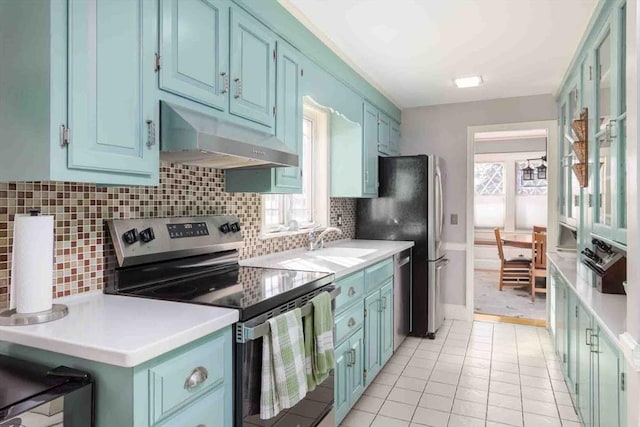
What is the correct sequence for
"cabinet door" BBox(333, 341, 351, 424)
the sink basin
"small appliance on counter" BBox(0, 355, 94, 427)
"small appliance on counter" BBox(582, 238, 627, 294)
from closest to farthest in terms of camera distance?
"small appliance on counter" BBox(0, 355, 94, 427), "small appliance on counter" BBox(582, 238, 627, 294), "cabinet door" BBox(333, 341, 351, 424), the sink basin

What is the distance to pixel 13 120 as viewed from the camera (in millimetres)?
1213

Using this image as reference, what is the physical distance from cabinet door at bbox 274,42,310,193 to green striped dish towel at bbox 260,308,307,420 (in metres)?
0.91

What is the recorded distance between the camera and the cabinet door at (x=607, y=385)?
1.46 metres

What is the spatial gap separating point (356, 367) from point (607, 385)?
1268 mm

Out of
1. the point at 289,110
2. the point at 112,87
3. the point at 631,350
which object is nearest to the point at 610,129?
the point at 631,350

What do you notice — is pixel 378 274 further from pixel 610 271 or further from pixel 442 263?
pixel 442 263

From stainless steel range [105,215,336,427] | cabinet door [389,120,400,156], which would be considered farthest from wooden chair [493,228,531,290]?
stainless steel range [105,215,336,427]

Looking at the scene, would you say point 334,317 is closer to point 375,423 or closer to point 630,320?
point 375,423

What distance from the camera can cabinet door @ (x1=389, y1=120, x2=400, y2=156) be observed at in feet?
14.3

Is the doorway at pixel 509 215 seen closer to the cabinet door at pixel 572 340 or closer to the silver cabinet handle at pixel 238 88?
the cabinet door at pixel 572 340

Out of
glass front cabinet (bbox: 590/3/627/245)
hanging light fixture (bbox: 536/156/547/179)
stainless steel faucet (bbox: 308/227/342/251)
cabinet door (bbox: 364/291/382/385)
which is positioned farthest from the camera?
hanging light fixture (bbox: 536/156/547/179)

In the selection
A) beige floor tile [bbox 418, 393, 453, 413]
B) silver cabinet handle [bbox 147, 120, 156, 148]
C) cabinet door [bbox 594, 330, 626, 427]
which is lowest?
beige floor tile [bbox 418, 393, 453, 413]

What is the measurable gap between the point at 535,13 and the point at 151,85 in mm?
2224

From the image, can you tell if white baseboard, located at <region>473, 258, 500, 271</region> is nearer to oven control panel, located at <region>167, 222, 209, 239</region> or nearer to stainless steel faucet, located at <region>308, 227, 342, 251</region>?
stainless steel faucet, located at <region>308, 227, 342, 251</region>
